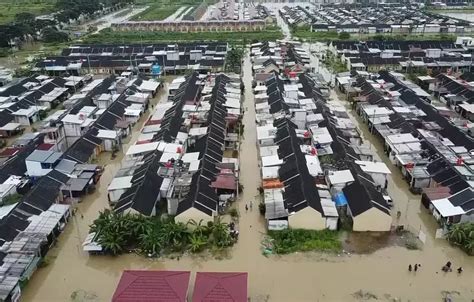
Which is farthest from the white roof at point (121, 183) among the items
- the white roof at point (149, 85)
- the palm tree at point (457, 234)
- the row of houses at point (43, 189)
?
the white roof at point (149, 85)

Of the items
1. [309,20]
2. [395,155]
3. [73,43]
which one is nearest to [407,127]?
[395,155]

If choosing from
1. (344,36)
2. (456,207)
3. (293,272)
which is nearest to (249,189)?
(293,272)

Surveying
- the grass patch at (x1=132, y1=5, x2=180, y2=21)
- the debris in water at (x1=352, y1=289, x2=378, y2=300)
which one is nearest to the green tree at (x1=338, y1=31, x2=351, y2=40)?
the grass patch at (x1=132, y1=5, x2=180, y2=21)

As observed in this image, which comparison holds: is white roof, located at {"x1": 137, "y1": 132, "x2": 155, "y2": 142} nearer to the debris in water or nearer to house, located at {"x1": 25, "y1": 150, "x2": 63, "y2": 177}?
house, located at {"x1": 25, "y1": 150, "x2": 63, "y2": 177}

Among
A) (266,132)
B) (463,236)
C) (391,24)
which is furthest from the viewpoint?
(391,24)

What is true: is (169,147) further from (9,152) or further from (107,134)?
(9,152)

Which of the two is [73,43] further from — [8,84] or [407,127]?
[407,127]
